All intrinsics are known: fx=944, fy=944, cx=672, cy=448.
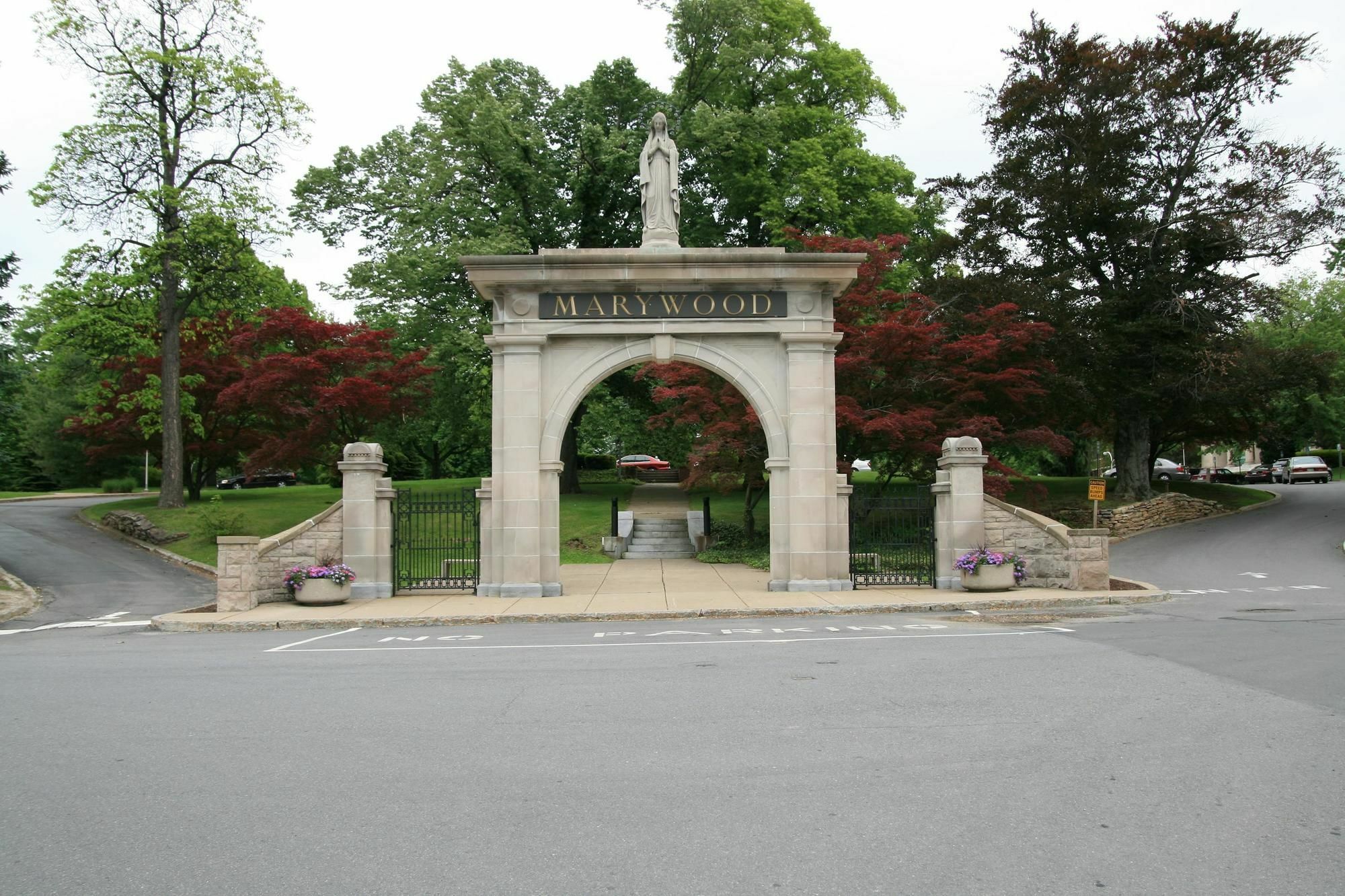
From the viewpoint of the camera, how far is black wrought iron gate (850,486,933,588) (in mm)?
17906

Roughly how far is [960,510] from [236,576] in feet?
42.8

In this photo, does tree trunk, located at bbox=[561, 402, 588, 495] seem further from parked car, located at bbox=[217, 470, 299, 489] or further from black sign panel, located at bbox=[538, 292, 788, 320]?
parked car, located at bbox=[217, 470, 299, 489]

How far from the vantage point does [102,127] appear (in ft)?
90.4

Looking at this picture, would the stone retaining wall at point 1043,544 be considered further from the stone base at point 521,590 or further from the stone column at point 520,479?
the stone column at point 520,479

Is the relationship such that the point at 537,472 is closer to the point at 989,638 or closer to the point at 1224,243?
the point at 989,638

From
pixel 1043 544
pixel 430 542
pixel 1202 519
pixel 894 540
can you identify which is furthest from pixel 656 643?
pixel 1202 519

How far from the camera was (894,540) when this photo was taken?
60.0ft

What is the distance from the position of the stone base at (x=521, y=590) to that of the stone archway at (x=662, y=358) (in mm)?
35

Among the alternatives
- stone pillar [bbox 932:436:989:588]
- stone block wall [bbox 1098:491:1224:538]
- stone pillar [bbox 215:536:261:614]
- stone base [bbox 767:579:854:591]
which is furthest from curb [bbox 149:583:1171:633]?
stone block wall [bbox 1098:491:1224:538]

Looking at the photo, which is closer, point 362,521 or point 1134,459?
point 362,521

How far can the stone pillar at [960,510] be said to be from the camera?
57.6ft

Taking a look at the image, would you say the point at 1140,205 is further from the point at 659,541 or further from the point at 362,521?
the point at 362,521

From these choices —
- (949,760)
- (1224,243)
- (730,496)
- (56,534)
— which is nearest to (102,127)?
(56,534)

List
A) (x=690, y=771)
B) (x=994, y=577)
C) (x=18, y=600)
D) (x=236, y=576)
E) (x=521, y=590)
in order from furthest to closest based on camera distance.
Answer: (x=18, y=600) → (x=521, y=590) → (x=994, y=577) → (x=236, y=576) → (x=690, y=771)
